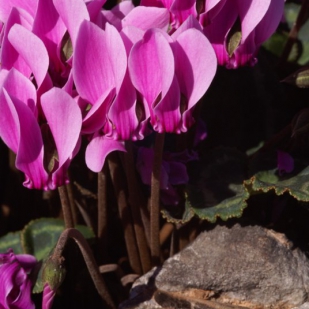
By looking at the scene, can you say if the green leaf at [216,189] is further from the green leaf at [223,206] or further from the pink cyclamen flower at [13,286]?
the pink cyclamen flower at [13,286]

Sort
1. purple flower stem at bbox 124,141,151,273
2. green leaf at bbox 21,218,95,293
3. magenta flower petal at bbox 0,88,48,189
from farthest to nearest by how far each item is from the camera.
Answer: green leaf at bbox 21,218,95,293, purple flower stem at bbox 124,141,151,273, magenta flower petal at bbox 0,88,48,189

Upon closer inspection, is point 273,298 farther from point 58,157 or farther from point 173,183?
point 58,157

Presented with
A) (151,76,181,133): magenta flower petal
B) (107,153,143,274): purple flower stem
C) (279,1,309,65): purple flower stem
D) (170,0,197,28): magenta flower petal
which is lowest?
(107,153,143,274): purple flower stem

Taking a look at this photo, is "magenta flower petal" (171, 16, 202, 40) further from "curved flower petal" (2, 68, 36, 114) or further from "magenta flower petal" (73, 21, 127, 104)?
"curved flower petal" (2, 68, 36, 114)

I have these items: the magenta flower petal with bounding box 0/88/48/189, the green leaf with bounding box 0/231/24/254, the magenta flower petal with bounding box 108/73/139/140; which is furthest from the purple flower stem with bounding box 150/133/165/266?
the green leaf with bounding box 0/231/24/254

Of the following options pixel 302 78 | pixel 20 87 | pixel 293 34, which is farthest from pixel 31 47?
pixel 293 34

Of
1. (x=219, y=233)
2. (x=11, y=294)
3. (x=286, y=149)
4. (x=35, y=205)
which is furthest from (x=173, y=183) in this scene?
(x=35, y=205)

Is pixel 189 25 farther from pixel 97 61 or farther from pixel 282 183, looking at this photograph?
pixel 282 183
